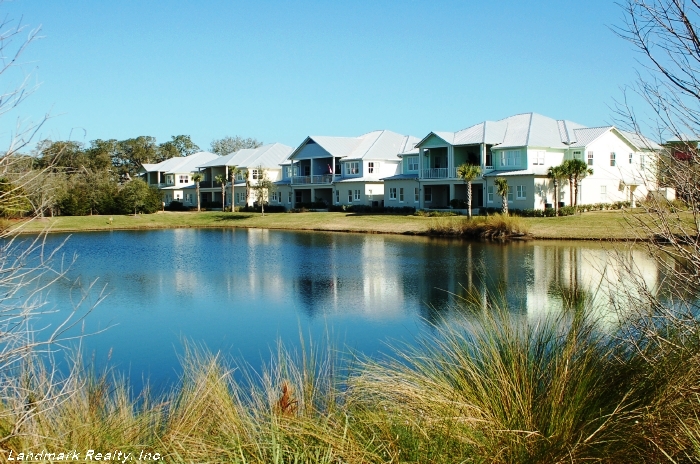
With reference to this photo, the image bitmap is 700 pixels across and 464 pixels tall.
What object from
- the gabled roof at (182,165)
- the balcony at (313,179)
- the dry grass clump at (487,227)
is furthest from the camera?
the gabled roof at (182,165)

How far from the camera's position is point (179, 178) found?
8581 cm

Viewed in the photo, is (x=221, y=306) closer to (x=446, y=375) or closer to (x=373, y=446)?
(x=446, y=375)

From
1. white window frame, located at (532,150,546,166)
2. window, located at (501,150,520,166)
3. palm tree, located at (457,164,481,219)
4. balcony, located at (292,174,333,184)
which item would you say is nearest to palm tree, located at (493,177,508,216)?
palm tree, located at (457,164,481,219)

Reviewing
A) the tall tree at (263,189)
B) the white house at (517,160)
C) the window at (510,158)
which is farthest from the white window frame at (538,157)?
the tall tree at (263,189)

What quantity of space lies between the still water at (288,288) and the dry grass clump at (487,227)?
2002mm

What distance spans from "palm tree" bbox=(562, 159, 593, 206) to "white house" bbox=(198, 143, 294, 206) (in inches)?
1291

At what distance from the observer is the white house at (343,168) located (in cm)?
6100

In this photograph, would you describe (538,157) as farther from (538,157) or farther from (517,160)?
(517,160)

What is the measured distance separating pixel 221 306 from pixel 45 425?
13.5 meters

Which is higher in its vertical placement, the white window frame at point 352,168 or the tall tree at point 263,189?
the white window frame at point 352,168

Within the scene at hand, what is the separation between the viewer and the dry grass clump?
128 feet

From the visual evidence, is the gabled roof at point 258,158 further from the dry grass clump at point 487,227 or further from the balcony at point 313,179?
the dry grass clump at point 487,227

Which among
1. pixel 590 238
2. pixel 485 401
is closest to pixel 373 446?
pixel 485 401

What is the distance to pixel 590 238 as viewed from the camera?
3659 cm
